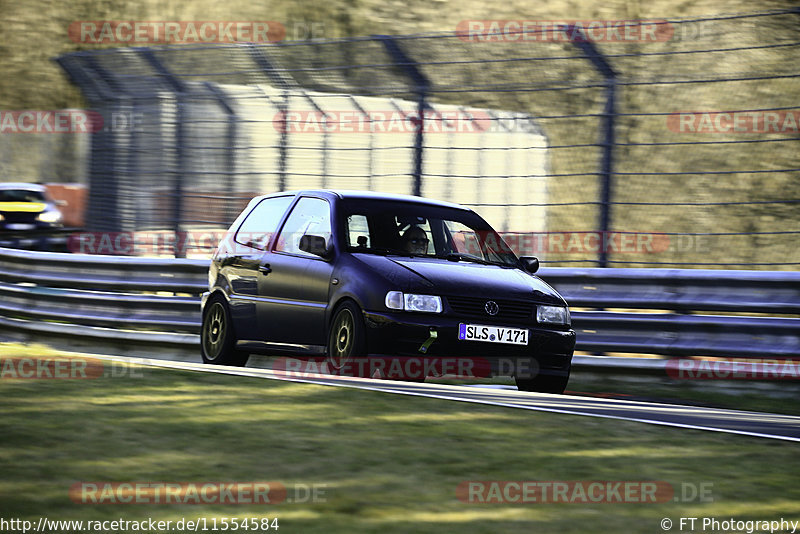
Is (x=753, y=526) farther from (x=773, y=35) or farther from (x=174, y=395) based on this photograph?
(x=773, y=35)

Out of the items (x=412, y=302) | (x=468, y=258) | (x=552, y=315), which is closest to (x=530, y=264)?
(x=468, y=258)

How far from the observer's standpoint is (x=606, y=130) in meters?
11.2

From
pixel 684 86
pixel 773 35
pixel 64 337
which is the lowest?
pixel 64 337

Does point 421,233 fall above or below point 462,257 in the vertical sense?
above

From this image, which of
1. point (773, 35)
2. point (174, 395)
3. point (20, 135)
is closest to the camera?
point (174, 395)

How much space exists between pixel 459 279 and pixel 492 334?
1.44ft

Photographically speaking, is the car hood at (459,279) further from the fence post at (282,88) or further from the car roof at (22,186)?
the car roof at (22,186)

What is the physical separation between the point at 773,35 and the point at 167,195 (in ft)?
50.2

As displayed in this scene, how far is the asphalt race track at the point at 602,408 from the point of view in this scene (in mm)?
6926

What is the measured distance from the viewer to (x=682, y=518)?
15.0 feet

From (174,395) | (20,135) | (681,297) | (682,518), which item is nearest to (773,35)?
(681,297)

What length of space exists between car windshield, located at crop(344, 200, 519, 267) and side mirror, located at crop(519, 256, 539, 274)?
0.07 meters

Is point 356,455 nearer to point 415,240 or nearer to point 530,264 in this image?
point 415,240

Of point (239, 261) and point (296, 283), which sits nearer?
point (296, 283)
